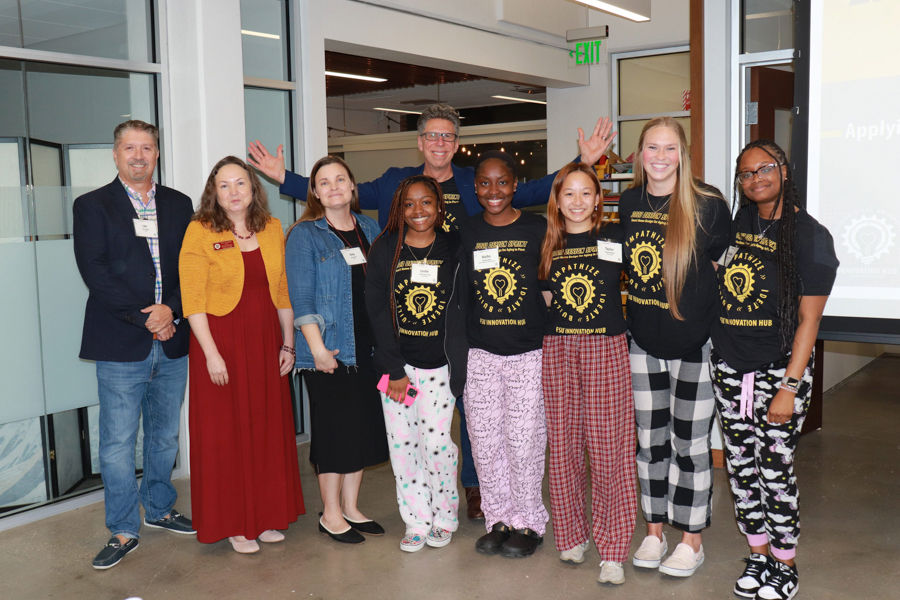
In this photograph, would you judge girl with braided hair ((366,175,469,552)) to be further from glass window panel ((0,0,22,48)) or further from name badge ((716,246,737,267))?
glass window panel ((0,0,22,48))

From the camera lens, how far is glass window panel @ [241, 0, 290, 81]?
4465mm

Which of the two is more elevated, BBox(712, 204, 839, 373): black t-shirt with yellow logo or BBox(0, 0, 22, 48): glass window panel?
BBox(0, 0, 22, 48): glass window panel

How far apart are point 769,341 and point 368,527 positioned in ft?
6.37

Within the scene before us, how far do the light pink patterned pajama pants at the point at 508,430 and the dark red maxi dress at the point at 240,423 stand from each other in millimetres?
898

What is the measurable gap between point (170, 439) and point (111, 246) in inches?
37.5

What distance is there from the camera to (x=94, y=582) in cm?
299

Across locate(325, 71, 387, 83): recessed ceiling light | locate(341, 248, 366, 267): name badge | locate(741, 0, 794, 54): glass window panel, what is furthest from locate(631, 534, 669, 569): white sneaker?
locate(325, 71, 387, 83): recessed ceiling light

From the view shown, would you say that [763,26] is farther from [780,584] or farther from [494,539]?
[494,539]

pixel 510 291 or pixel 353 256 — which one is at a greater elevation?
A: pixel 353 256

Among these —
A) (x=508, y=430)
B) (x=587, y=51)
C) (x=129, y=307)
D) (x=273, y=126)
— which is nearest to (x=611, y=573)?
(x=508, y=430)

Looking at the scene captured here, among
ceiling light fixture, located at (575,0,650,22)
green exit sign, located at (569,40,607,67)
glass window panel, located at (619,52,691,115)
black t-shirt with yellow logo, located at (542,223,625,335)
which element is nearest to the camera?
black t-shirt with yellow logo, located at (542,223,625,335)

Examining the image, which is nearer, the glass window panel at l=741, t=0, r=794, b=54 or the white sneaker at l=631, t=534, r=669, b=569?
the white sneaker at l=631, t=534, r=669, b=569

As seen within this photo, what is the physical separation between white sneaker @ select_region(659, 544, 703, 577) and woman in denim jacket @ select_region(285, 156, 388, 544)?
1.32 meters

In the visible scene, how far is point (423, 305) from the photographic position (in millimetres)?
2947
